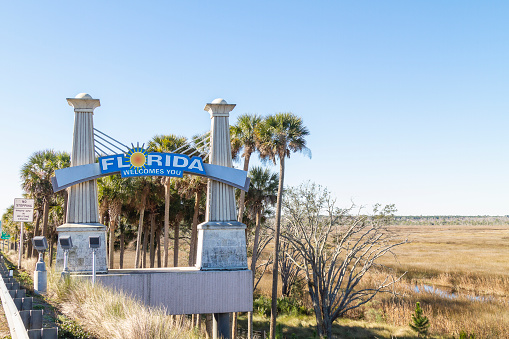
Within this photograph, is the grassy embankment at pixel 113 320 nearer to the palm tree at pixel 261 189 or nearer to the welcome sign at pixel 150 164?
the welcome sign at pixel 150 164

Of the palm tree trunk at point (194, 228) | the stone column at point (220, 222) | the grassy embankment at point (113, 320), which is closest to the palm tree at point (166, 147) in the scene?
the palm tree trunk at point (194, 228)

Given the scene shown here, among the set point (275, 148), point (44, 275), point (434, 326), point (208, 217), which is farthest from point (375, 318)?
point (44, 275)

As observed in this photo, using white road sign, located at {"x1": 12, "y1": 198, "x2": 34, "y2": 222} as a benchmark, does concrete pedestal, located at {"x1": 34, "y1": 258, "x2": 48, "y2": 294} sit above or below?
below

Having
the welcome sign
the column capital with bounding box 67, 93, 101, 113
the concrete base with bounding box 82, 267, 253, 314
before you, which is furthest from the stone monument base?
the column capital with bounding box 67, 93, 101, 113

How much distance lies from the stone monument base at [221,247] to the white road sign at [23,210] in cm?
844

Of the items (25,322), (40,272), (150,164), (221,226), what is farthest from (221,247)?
(25,322)

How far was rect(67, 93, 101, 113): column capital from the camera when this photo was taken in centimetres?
1544

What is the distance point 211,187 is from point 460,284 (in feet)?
103

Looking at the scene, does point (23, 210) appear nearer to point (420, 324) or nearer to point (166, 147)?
point (166, 147)

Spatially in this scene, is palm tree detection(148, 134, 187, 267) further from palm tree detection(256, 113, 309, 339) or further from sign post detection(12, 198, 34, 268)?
sign post detection(12, 198, 34, 268)

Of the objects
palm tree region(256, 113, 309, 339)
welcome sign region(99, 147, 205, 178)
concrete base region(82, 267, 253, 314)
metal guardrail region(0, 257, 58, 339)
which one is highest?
palm tree region(256, 113, 309, 339)

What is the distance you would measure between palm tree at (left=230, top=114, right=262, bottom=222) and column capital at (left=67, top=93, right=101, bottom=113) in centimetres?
934

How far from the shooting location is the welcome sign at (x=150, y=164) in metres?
15.7

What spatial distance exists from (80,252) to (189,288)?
14.4ft
